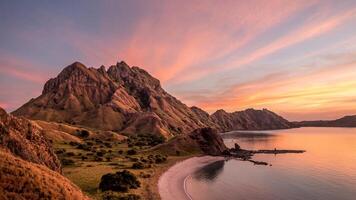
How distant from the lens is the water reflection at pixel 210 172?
93400 millimetres

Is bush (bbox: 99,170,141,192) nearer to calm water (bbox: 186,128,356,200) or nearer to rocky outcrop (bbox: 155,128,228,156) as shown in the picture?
calm water (bbox: 186,128,356,200)

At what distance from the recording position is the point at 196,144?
14875 cm

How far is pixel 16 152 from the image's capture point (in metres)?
Answer: 29.5

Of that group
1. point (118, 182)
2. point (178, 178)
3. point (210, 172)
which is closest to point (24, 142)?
point (118, 182)

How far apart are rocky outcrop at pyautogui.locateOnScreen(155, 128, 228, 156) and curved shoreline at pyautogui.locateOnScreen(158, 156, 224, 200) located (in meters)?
9.23

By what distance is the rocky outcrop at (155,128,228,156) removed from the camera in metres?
137

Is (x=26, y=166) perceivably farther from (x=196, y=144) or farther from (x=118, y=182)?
(x=196, y=144)

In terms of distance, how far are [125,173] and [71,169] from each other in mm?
22444

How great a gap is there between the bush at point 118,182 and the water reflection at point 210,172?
3410 cm

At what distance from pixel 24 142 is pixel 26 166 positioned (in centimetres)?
531

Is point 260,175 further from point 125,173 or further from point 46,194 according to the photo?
point 46,194

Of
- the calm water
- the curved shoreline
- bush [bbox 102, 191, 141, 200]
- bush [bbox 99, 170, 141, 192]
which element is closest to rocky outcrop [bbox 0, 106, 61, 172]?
bush [bbox 102, 191, 141, 200]

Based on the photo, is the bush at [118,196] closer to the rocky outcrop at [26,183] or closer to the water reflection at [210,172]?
the rocky outcrop at [26,183]

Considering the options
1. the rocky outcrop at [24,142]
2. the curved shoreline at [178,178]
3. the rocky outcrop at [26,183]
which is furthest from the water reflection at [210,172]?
the rocky outcrop at [26,183]
